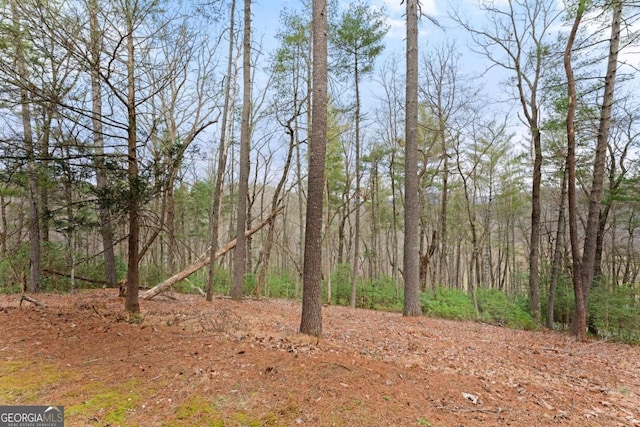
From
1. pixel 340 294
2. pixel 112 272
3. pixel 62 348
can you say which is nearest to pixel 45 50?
pixel 62 348

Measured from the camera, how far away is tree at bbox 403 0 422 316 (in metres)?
8.37

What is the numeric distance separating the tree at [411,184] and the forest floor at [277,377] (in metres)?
2.75

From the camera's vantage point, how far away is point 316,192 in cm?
501

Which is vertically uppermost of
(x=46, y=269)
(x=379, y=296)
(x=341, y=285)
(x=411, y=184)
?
(x=411, y=184)

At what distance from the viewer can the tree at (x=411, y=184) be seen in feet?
27.5

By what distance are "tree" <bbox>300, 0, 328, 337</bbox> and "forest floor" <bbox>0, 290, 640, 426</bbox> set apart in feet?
1.60

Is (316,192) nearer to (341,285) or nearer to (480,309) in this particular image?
(341,285)

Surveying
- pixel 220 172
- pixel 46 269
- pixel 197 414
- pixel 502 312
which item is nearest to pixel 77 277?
pixel 46 269

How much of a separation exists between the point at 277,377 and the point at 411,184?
20.9 ft

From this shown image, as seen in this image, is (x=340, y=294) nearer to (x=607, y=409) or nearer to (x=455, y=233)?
(x=607, y=409)

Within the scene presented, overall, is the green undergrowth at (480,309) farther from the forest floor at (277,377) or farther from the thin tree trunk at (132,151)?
the thin tree trunk at (132,151)

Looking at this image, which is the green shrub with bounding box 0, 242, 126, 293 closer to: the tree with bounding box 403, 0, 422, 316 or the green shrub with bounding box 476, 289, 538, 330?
the tree with bounding box 403, 0, 422, 316

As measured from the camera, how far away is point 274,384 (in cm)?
323

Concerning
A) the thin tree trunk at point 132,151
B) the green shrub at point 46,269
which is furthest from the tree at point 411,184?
the green shrub at point 46,269
